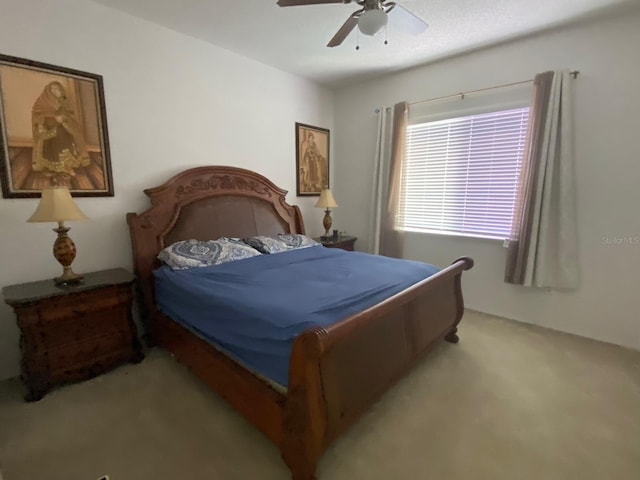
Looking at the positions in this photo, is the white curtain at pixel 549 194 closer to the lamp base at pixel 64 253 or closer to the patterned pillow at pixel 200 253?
the patterned pillow at pixel 200 253

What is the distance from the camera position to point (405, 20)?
209 centimetres

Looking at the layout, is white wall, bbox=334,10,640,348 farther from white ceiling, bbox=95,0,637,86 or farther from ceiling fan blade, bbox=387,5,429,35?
ceiling fan blade, bbox=387,5,429,35

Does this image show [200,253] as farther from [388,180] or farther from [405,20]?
[388,180]

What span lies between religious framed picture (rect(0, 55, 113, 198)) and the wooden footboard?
2.30 m

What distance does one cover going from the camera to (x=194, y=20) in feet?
8.69

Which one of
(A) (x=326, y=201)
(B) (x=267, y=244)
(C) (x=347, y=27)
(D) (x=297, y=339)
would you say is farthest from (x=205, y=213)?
(D) (x=297, y=339)

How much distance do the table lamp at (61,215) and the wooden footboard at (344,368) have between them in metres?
1.83

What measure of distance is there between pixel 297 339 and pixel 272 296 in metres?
0.57

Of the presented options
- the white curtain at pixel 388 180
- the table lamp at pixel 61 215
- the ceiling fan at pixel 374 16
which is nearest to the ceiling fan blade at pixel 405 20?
the ceiling fan at pixel 374 16

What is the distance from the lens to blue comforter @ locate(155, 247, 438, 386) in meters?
1.57

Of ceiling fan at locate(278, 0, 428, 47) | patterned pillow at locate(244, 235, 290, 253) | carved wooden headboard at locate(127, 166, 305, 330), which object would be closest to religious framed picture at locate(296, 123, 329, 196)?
carved wooden headboard at locate(127, 166, 305, 330)

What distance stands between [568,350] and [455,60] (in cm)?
307

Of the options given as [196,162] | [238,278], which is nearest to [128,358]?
[238,278]

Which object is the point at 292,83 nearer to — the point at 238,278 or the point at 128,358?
the point at 238,278
